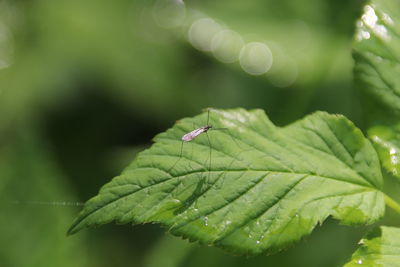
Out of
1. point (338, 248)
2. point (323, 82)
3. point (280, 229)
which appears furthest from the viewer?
point (323, 82)

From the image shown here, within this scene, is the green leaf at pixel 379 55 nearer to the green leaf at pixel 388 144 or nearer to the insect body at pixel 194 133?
the green leaf at pixel 388 144

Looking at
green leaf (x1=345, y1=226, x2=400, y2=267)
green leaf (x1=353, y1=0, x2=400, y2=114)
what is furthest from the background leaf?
green leaf (x1=345, y1=226, x2=400, y2=267)

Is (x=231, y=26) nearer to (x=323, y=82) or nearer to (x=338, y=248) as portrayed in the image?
(x=323, y=82)

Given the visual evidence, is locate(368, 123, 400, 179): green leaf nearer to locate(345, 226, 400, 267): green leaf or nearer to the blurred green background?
locate(345, 226, 400, 267): green leaf

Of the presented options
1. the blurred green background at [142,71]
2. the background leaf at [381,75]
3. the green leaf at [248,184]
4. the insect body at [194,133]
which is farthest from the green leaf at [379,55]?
the blurred green background at [142,71]

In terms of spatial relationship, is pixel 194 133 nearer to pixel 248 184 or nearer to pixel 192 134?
pixel 192 134

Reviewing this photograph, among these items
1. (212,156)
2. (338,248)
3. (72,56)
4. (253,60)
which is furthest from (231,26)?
(212,156)

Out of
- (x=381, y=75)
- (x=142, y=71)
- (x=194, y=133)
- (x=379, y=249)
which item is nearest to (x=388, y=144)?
(x=381, y=75)
